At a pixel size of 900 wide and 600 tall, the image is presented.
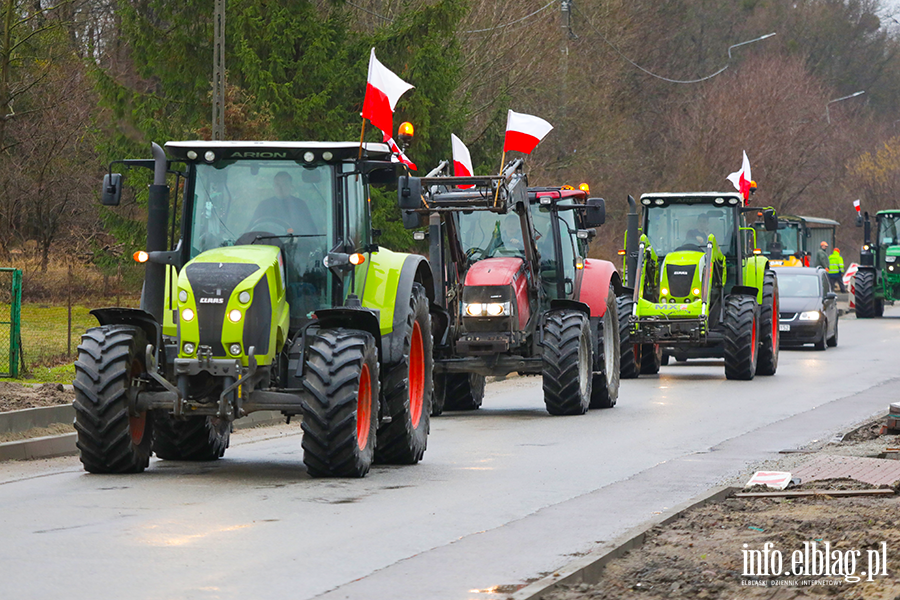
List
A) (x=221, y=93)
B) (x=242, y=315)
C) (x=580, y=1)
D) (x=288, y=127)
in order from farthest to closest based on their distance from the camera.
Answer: (x=580, y=1) → (x=288, y=127) → (x=221, y=93) → (x=242, y=315)

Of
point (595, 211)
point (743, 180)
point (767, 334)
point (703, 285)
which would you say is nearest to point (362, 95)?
point (743, 180)

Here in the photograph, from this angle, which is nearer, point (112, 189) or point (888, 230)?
point (112, 189)

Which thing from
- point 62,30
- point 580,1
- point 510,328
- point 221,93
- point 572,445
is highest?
point 580,1

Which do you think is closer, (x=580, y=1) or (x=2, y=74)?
(x=2, y=74)

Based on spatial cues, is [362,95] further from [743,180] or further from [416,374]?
[416,374]

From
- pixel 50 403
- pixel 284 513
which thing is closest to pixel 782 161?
pixel 50 403

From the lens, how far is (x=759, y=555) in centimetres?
788

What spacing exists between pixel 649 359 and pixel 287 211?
516 inches

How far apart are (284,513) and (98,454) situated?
2333mm

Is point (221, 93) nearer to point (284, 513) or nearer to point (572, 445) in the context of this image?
point (572, 445)

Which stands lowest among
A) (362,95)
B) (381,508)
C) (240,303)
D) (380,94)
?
(381,508)

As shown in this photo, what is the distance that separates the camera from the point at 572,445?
1425 centimetres

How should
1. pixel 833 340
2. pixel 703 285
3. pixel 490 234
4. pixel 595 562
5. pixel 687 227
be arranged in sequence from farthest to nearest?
pixel 833 340, pixel 687 227, pixel 703 285, pixel 490 234, pixel 595 562

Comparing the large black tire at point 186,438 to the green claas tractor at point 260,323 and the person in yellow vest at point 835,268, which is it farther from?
the person in yellow vest at point 835,268
